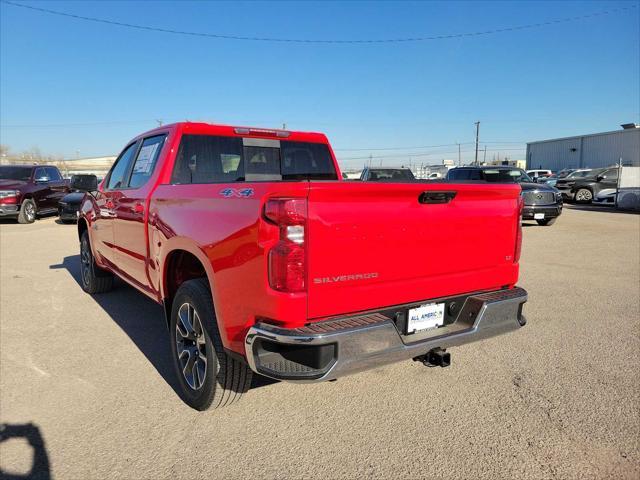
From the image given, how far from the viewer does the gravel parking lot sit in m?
2.55

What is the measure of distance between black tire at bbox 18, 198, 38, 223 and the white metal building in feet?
120

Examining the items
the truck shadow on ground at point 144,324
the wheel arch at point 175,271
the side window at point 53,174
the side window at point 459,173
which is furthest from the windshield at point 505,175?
the side window at point 53,174

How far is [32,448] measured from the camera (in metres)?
2.71

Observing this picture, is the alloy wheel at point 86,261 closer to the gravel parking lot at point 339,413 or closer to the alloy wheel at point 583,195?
the gravel parking lot at point 339,413

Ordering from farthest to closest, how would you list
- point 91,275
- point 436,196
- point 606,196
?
point 606,196, point 91,275, point 436,196

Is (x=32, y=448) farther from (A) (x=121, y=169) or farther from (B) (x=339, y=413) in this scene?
(A) (x=121, y=169)

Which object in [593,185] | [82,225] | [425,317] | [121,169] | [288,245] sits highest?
[121,169]

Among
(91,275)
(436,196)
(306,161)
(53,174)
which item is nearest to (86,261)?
(91,275)

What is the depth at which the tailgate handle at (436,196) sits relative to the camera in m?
2.69

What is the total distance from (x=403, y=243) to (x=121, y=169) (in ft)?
12.0

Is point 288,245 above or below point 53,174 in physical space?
below

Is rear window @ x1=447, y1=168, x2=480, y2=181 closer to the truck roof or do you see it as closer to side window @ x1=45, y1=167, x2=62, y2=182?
the truck roof

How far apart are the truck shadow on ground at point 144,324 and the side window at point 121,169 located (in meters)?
1.46

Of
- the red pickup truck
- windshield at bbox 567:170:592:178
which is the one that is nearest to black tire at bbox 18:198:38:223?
the red pickup truck
